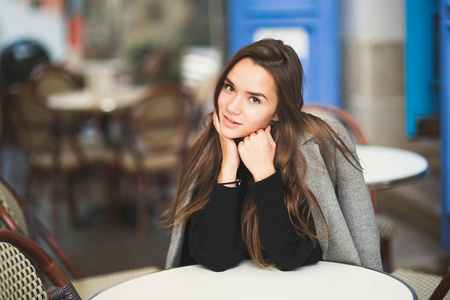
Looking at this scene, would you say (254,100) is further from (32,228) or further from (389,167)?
(389,167)

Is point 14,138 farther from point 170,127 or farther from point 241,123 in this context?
point 241,123

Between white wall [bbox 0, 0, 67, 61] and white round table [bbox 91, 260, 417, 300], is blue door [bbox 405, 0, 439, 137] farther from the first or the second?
white wall [bbox 0, 0, 67, 61]

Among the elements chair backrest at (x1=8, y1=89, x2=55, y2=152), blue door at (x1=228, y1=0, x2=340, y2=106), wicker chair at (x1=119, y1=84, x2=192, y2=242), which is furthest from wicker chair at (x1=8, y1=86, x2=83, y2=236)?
blue door at (x1=228, y1=0, x2=340, y2=106)

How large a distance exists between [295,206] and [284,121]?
193 mm

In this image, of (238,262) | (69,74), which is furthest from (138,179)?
(238,262)

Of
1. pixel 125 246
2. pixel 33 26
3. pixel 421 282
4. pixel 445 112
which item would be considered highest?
pixel 33 26

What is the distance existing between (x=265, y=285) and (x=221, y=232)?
0.16 m

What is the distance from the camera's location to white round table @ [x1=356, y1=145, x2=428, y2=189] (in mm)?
2434

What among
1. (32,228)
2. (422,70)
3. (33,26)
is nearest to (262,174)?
(32,228)

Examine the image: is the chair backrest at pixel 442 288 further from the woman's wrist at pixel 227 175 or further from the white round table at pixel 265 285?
the woman's wrist at pixel 227 175

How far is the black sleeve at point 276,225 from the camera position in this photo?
4.87 feet

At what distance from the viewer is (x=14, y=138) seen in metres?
7.62

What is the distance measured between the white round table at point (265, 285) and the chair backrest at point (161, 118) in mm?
2528

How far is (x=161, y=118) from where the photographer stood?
162 inches
